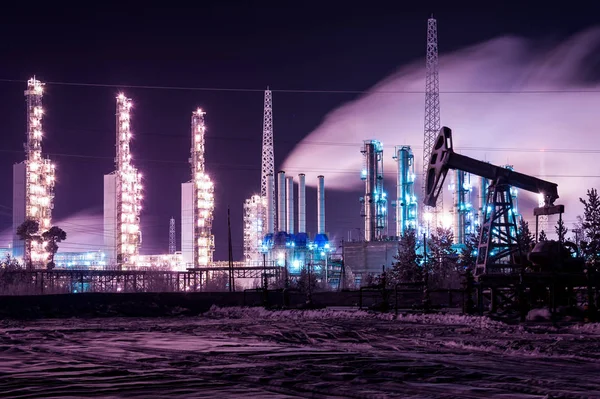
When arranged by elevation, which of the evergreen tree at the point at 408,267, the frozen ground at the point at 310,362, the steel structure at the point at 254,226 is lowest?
the frozen ground at the point at 310,362

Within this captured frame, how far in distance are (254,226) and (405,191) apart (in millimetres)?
24052

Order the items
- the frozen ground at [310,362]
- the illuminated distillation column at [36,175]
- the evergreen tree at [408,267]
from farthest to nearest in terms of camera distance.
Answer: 1. the illuminated distillation column at [36,175]
2. the evergreen tree at [408,267]
3. the frozen ground at [310,362]

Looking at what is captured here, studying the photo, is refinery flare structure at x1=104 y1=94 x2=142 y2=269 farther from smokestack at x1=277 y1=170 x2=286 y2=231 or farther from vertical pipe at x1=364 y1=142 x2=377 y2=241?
vertical pipe at x1=364 y1=142 x2=377 y2=241

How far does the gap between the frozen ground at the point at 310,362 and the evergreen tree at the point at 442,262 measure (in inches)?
1312

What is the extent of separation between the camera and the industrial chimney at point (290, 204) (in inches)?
3593

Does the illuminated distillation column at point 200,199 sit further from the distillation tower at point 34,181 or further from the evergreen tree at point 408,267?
the evergreen tree at point 408,267

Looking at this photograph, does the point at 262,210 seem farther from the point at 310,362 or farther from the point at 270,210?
the point at 310,362

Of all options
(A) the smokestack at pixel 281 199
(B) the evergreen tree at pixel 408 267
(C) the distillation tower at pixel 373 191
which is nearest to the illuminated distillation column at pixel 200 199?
(A) the smokestack at pixel 281 199

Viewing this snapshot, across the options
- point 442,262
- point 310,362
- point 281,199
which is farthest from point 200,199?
point 310,362

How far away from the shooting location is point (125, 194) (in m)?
88.9

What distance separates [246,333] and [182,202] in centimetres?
7218

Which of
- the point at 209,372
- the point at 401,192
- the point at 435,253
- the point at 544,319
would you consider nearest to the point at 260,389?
the point at 209,372

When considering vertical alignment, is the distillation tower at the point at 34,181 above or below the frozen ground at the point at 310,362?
above

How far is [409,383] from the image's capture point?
39.5 feet
